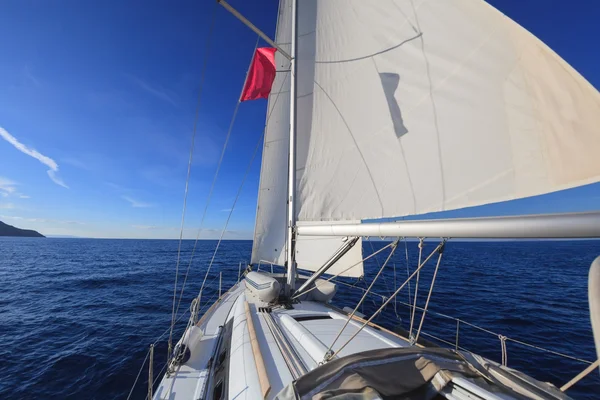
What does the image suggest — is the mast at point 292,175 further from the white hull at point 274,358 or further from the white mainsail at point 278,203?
the white mainsail at point 278,203

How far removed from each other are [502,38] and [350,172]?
2555 millimetres

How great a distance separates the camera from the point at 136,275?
24.5 meters

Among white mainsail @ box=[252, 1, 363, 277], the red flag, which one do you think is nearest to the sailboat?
the red flag

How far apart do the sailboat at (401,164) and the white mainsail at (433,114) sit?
0.05ft

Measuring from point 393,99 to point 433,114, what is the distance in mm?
774

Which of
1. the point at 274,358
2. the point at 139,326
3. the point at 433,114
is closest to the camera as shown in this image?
the point at 433,114

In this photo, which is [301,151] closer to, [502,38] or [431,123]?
[431,123]

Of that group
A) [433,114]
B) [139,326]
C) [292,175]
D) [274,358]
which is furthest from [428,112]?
[139,326]

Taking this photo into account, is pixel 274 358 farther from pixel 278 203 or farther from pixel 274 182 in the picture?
pixel 274 182

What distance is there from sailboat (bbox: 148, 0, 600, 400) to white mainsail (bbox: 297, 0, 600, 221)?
0.01 metres

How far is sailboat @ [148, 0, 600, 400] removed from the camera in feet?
6.78

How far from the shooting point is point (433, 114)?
3180mm

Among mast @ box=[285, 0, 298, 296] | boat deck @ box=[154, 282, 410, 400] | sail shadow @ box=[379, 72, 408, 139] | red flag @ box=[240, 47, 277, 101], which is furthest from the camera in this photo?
red flag @ box=[240, 47, 277, 101]

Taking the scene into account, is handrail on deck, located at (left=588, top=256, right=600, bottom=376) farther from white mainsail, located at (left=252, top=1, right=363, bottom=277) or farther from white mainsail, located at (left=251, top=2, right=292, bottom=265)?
white mainsail, located at (left=251, top=2, right=292, bottom=265)
